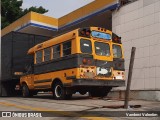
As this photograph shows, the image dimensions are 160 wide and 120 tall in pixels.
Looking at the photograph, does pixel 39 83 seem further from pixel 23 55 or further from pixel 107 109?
pixel 107 109

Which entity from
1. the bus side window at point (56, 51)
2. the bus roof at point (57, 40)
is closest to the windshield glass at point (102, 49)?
the bus roof at point (57, 40)

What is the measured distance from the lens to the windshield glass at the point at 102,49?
12913 millimetres

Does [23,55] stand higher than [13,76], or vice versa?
[23,55]

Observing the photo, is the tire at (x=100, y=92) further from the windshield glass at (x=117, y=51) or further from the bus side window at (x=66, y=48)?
the bus side window at (x=66, y=48)

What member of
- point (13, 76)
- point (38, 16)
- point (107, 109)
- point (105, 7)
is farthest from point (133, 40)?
point (38, 16)

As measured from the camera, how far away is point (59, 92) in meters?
13.4

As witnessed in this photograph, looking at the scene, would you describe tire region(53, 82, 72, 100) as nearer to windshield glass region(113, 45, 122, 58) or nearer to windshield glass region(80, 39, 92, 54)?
windshield glass region(80, 39, 92, 54)

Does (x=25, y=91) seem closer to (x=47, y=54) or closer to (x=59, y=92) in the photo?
(x=47, y=54)

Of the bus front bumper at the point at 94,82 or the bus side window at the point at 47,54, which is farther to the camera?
the bus side window at the point at 47,54

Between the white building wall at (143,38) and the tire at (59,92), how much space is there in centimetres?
383

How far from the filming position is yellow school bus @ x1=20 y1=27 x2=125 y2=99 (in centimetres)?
1222

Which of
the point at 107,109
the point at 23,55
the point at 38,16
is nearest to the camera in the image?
the point at 107,109

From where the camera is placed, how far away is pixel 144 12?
15.4 m

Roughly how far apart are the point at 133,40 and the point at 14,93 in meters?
7.03
